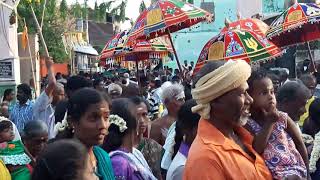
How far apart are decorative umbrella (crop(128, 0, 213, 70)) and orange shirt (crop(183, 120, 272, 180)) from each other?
5.07 m

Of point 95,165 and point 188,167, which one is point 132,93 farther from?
point 188,167

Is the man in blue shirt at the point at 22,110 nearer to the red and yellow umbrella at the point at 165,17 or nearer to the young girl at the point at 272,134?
the red and yellow umbrella at the point at 165,17

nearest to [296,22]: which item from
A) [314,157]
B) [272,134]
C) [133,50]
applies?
[133,50]

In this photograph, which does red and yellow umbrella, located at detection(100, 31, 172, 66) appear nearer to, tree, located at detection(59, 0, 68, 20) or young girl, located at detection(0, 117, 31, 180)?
young girl, located at detection(0, 117, 31, 180)

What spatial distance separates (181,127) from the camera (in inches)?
187

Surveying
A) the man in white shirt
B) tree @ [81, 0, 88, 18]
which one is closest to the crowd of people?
the man in white shirt

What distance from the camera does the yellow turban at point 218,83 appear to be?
3.20 metres

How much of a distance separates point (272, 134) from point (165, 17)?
482 cm

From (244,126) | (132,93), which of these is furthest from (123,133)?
(132,93)

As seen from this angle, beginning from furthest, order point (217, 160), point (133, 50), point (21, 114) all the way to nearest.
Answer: point (133, 50), point (21, 114), point (217, 160)

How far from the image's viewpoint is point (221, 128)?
3.29 metres

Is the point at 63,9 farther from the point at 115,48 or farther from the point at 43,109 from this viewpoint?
the point at 43,109

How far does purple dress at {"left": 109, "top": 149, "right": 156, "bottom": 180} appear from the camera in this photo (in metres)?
4.14

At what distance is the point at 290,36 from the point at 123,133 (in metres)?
5.37
